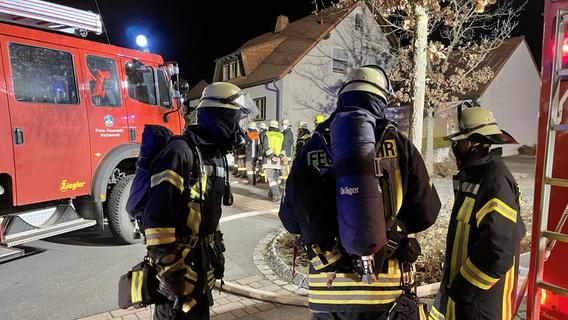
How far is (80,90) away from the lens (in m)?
5.75

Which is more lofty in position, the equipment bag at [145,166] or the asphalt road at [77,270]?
the equipment bag at [145,166]

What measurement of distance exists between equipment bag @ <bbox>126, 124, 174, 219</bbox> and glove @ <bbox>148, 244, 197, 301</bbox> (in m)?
0.38

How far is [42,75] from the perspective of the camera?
17.7 ft

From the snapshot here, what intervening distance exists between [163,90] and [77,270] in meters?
3.11

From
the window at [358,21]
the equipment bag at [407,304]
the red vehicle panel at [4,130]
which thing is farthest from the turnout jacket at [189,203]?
the window at [358,21]

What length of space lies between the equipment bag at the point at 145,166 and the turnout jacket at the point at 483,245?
198 centimetres

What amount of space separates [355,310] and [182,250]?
1058 mm

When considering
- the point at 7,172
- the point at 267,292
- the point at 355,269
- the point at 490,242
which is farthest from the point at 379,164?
the point at 7,172

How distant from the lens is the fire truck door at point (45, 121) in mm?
5098

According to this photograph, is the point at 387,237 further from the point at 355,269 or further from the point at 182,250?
the point at 182,250

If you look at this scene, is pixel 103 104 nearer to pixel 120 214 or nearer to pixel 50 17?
pixel 50 17

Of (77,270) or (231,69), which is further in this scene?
(231,69)

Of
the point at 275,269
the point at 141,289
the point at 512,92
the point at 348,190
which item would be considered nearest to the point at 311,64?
the point at 512,92

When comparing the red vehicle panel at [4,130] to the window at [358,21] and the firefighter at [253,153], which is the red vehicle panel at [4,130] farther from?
the window at [358,21]
